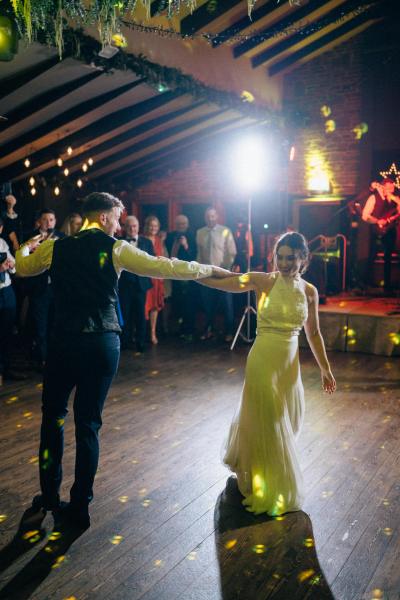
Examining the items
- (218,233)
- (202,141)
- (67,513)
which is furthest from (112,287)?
(202,141)

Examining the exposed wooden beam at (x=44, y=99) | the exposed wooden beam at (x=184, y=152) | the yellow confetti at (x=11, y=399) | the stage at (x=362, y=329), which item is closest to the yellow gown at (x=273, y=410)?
the yellow confetti at (x=11, y=399)

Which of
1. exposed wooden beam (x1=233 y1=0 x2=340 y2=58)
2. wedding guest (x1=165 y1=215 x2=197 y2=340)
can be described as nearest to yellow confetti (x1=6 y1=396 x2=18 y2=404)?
wedding guest (x1=165 y1=215 x2=197 y2=340)

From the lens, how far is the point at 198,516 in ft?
9.16

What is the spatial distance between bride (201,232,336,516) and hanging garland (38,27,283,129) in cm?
329

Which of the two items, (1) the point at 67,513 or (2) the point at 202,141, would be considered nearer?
(1) the point at 67,513

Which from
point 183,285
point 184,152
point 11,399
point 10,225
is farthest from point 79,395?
point 184,152

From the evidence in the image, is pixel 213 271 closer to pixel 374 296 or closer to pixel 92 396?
pixel 92 396

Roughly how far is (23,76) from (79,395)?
4.30m

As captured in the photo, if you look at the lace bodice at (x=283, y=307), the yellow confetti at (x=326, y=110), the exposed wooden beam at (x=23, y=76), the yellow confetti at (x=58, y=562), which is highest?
the yellow confetti at (x=326, y=110)

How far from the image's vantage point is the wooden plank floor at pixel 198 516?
7.30 feet

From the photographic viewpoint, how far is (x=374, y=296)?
859 cm

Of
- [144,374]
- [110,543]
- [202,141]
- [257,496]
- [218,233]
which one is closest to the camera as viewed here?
[110,543]

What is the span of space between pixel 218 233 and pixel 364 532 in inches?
208

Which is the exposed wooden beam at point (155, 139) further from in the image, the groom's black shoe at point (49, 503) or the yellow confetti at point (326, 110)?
the groom's black shoe at point (49, 503)
